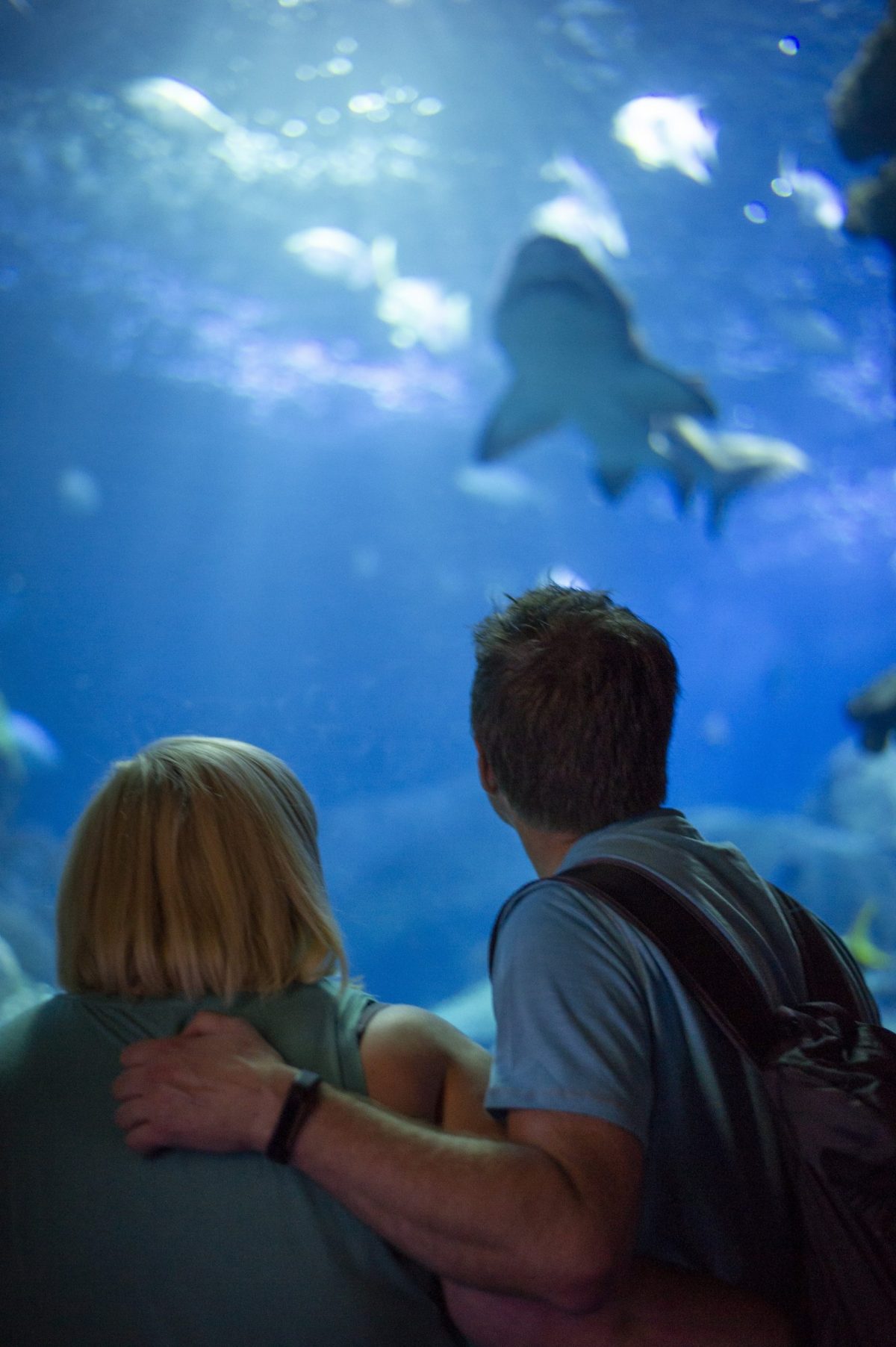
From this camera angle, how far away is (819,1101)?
106 cm

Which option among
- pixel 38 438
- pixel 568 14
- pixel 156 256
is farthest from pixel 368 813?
pixel 38 438

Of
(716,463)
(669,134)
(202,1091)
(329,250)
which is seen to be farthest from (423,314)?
(202,1091)

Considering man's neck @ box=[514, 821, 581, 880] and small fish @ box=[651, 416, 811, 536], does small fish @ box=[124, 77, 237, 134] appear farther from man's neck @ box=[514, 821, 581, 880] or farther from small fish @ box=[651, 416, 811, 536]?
man's neck @ box=[514, 821, 581, 880]

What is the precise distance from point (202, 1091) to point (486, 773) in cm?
71

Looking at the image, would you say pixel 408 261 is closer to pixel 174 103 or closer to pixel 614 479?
pixel 174 103

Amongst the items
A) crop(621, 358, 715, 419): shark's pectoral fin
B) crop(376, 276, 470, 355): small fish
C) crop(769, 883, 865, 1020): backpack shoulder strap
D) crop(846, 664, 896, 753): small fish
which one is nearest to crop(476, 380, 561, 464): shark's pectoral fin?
crop(621, 358, 715, 419): shark's pectoral fin

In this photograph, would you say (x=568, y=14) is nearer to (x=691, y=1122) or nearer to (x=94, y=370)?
(x=691, y=1122)

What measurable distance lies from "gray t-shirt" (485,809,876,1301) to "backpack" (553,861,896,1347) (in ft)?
0.10

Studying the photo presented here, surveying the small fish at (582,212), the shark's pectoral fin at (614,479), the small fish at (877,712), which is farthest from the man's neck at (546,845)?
the small fish at (582,212)

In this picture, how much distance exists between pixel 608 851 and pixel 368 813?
19726mm

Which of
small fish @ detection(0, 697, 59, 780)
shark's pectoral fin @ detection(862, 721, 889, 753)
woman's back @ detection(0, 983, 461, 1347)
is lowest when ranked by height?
woman's back @ detection(0, 983, 461, 1347)

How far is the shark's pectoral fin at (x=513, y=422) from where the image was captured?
11.2 meters

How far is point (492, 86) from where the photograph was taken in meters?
12.4

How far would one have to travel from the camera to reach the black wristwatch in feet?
3.40
